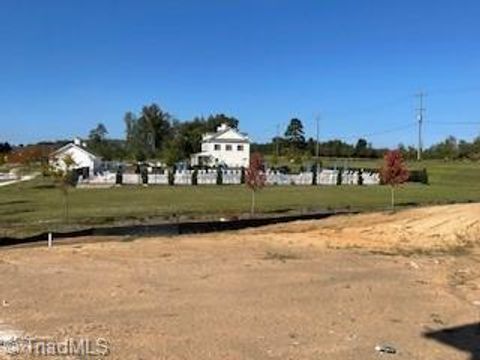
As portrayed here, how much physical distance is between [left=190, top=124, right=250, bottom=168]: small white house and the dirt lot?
347 ft

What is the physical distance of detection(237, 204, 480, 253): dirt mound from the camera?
2798 cm

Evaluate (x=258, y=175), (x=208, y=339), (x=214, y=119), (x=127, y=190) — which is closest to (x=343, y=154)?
(x=214, y=119)

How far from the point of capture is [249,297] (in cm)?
1611

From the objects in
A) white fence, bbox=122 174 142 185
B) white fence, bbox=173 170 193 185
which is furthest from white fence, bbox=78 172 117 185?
white fence, bbox=173 170 193 185

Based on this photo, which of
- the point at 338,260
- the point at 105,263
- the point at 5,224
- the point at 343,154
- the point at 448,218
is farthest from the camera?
the point at 343,154

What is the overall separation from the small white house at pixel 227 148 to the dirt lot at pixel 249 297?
106m

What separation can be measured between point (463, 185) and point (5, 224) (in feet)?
183

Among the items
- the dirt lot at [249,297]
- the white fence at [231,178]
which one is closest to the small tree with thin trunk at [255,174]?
the dirt lot at [249,297]

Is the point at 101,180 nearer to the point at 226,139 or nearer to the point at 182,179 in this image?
the point at 182,179

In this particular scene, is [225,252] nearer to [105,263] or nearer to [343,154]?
[105,263]

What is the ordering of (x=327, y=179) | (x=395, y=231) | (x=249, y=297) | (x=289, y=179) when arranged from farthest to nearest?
1. (x=327, y=179)
2. (x=289, y=179)
3. (x=395, y=231)
4. (x=249, y=297)

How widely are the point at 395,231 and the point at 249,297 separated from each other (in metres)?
16.0

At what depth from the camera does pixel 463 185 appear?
8088cm

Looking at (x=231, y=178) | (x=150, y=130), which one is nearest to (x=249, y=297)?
(x=231, y=178)
